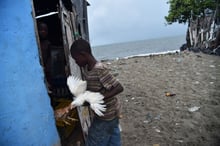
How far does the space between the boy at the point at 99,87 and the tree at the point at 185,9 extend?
14364 millimetres

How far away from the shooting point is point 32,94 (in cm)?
298

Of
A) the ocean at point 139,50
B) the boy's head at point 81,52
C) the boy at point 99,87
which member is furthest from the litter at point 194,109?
the ocean at point 139,50

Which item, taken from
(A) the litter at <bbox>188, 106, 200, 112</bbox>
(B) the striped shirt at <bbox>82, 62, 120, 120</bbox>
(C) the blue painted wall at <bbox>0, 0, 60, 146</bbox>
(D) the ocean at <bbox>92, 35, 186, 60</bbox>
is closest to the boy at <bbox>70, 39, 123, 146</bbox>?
(B) the striped shirt at <bbox>82, 62, 120, 120</bbox>

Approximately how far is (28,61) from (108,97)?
3.14 ft

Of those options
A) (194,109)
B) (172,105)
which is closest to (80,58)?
(194,109)

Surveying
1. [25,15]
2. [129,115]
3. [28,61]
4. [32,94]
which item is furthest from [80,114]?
[129,115]

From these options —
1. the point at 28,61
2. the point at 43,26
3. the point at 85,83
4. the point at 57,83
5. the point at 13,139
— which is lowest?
the point at 13,139

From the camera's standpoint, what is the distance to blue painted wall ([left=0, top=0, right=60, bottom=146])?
9.37 ft

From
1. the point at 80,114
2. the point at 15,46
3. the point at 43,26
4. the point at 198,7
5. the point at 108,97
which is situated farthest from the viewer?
the point at 198,7

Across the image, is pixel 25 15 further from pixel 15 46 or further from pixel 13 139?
pixel 13 139

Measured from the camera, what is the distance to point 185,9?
17250mm

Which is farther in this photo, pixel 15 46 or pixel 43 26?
pixel 43 26

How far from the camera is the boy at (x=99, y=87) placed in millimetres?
2598

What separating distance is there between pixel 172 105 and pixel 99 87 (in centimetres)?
336
